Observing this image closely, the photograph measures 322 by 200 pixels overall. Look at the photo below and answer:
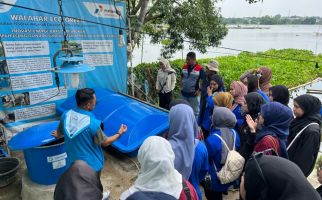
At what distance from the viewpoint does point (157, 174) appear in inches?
63.9

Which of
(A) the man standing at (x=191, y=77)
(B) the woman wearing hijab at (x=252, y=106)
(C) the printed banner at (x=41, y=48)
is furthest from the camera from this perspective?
(A) the man standing at (x=191, y=77)

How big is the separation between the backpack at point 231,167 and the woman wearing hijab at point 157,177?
→ 1009mm

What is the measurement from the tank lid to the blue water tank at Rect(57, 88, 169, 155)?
108 cm

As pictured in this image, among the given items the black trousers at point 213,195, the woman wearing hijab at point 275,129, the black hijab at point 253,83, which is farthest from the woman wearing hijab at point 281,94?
the black trousers at point 213,195

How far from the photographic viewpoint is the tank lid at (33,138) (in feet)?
9.23

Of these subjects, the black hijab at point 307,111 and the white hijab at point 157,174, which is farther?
the black hijab at point 307,111

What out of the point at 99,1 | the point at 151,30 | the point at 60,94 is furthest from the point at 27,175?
the point at 151,30

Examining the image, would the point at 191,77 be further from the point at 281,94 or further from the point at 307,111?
the point at 307,111

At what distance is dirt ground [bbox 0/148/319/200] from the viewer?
354 centimetres

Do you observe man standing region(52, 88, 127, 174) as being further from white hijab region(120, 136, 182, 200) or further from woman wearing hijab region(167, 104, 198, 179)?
white hijab region(120, 136, 182, 200)

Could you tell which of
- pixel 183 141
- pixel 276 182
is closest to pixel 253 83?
pixel 183 141

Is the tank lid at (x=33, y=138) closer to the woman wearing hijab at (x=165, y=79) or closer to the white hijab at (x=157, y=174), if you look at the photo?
the white hijab at (x=157, y=174)

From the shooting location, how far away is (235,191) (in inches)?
145

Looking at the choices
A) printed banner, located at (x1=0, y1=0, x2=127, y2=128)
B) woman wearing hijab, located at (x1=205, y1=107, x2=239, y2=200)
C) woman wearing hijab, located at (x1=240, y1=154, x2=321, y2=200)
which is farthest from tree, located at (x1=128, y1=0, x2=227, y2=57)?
woman wearing hijab, located at (x1=240, y1=154, x2=321, y2=200)
